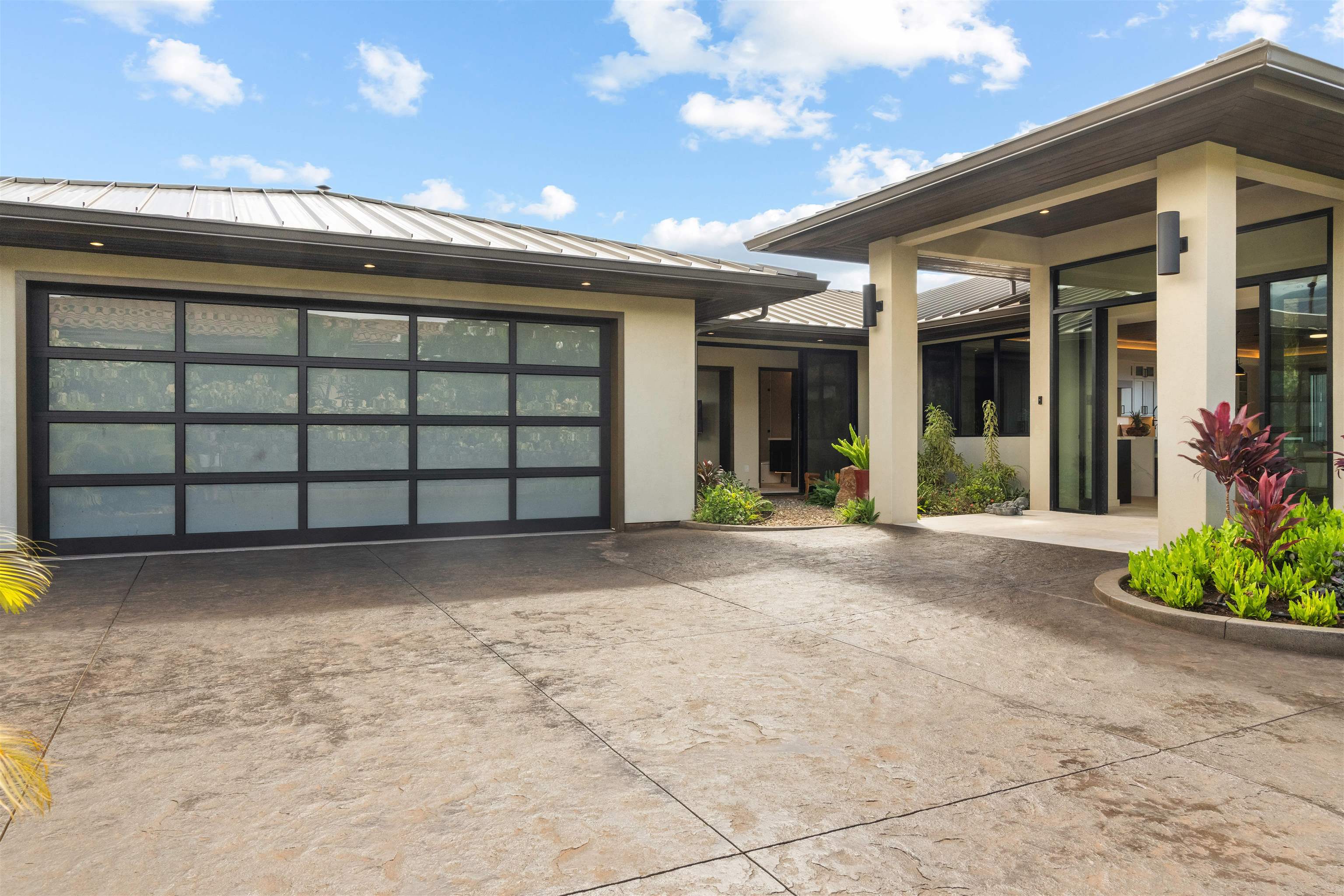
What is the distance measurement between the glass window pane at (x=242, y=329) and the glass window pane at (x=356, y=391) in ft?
1.32

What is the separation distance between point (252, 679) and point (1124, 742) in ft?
12.4

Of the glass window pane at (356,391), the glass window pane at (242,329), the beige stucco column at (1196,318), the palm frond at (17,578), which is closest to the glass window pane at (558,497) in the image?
the glass window pane at (356,391)

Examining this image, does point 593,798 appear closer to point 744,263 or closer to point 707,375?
point 744,263

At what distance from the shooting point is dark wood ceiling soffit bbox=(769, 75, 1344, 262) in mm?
5566

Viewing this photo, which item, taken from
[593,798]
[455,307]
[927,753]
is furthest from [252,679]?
[455,307]

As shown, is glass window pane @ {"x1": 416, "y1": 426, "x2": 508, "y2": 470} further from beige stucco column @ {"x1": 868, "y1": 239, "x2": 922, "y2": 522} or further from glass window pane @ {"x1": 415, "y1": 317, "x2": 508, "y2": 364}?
beige stucco column @ {"x1": 868, "y1": 239, "x2": 922, "y2": 522}

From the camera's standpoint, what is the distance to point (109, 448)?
7641mm

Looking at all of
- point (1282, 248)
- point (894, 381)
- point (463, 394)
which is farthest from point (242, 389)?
point (1282, 248)

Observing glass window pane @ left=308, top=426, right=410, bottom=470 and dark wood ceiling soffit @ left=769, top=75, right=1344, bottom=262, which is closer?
dark wood ceiling soffit @ left=769, top=75, right=1344, bottom=262

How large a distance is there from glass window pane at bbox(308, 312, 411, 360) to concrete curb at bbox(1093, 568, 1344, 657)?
7.29 meters

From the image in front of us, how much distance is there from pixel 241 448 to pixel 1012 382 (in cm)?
1147

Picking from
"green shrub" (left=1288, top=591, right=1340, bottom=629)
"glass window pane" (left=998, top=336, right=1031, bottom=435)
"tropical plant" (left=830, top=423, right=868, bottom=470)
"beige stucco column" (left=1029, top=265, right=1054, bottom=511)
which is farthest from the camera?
"glass window pane" (left=998, top=336, right=1031, bottom=435)

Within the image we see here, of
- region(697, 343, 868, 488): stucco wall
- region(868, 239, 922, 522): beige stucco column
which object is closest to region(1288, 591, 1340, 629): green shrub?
region(868, 239, 922, 522): beige stucco column

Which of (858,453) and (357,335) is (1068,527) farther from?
(357,335)
